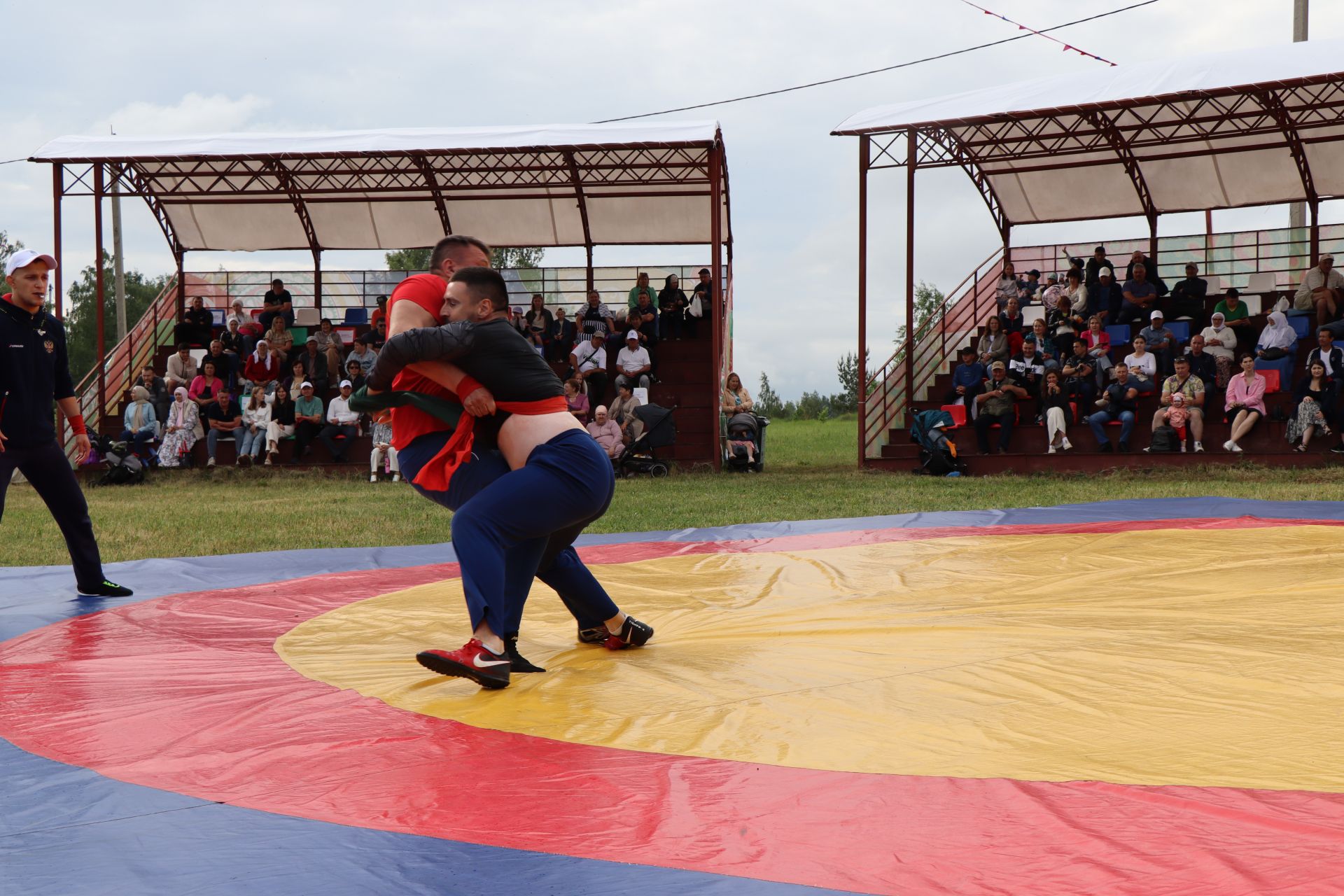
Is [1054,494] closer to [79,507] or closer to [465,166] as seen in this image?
[79,507]

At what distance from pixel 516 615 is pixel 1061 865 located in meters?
2.00

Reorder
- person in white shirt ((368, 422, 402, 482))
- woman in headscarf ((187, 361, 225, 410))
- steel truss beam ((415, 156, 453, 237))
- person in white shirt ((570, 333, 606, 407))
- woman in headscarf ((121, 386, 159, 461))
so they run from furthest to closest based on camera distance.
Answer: steel truss beam ((415, 156, 453, 237))
woman in headscarf ((187, 361, 225, 410))
person in white shirt ((570, 333, 606, 407))
woman in headscarf ((121, 386, 159, 461))
person in white shirt ((368, 422, 402, 482))

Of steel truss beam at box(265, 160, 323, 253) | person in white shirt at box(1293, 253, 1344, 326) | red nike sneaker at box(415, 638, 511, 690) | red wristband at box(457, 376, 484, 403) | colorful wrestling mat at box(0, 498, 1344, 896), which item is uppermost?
steel truss beam at box(265, 160, 323, 253)

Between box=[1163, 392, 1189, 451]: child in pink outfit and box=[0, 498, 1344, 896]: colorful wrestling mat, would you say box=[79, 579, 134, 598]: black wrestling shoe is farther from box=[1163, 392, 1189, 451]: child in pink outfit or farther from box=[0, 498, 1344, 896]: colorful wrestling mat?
box=[1163, 392, 1189, 451]: child in pink outfit

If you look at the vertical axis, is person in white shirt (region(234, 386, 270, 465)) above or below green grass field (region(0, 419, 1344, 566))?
above

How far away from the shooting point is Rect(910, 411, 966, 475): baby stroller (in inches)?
526

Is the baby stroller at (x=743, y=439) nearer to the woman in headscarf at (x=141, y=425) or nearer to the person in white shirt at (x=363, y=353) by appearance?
the person in white shirt at (x=363, y=353)

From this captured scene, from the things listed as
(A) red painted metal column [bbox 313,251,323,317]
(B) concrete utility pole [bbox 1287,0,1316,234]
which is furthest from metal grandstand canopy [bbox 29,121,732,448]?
(B) concrete utility pole [bbox 1287,0,1316,234]

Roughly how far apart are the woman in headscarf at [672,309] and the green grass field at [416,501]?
144 inches

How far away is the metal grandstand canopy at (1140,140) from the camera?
13.2 metres

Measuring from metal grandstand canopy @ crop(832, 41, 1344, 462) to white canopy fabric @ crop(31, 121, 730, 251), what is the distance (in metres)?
3.62

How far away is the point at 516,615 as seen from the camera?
3.59 m

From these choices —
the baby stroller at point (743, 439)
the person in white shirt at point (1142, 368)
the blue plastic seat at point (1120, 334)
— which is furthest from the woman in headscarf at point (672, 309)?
the person in white shirt at point (1142, 368)

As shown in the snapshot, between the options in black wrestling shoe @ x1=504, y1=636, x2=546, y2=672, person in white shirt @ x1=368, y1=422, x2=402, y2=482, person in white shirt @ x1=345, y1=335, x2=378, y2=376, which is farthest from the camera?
person in white shirt @ x1=345, y1=335, x2=378, y2=376
